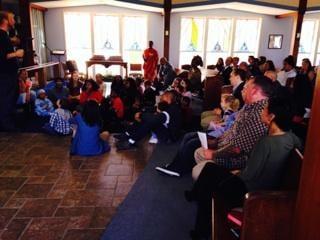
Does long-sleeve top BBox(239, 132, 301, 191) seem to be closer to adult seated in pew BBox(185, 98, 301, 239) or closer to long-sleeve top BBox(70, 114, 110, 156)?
adult seated in pew BBox(185, 98, 301, 239)

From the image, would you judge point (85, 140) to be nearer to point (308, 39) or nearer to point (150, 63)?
point (150, 63)

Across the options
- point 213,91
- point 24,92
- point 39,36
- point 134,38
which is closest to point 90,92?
point 24,92

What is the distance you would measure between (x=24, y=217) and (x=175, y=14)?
9158mm

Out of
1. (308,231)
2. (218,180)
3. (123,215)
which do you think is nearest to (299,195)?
(308,231)

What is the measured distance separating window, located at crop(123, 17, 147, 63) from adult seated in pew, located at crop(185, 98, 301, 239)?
921 cm

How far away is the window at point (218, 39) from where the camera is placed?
10.7 m

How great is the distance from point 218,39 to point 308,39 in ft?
11.2

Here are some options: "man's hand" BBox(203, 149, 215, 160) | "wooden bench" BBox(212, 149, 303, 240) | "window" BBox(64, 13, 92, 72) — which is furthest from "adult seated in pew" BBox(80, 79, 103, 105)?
"window" BBox(64, 13, 92, 72)

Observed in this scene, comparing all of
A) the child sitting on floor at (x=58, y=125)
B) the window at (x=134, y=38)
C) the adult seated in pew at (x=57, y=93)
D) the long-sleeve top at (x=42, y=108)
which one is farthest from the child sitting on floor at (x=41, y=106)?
the window at (x=134, y=38)

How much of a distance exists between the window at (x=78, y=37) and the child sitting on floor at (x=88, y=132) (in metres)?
7.62

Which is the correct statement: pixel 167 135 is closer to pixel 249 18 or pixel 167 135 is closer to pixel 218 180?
pixel 218 180

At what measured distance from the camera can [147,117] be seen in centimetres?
405

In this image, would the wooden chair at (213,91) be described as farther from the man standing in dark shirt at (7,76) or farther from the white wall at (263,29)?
the white wall at (263,29)

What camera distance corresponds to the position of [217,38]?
35.8ft
